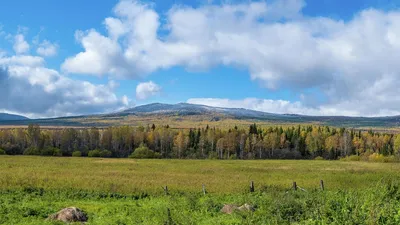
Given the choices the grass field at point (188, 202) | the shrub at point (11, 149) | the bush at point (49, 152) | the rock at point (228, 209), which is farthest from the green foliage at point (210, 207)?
the shrub at point (11, 149)

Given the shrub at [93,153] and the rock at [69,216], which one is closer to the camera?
the rock at [69,216]

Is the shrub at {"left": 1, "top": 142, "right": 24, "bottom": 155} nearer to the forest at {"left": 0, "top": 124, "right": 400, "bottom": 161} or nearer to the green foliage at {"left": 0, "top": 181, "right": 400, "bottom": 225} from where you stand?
A: the forest at {"left": 0, "top": 124, "right": 400, "bottom": 161}

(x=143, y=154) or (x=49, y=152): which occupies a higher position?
(x=49, y=152)

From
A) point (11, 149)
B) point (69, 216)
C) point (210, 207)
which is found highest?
point (69, 216)

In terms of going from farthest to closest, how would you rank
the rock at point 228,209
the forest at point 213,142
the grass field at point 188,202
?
the forest at point 213,142
the rock at point 228,209
the grass field at point 188,202

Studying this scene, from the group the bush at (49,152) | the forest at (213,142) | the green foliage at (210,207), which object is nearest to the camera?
the green foliage at (210,207)

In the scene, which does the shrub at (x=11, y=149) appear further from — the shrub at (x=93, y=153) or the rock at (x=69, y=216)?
the rock at (x=69, y=216)

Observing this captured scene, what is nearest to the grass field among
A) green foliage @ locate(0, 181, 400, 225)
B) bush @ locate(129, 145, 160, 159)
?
green foliage @ locate(0, 181, 400, 225)

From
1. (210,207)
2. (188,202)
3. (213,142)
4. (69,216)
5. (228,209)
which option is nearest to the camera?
(69,216)

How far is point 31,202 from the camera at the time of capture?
27.2m

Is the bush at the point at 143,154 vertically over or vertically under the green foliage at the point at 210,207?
under

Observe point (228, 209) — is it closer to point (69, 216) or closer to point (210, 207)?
point (210, 207)

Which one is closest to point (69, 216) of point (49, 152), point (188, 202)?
point (188, 202)

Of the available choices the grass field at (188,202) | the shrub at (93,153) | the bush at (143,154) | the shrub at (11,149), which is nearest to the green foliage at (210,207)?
the grass field at (188,202)
